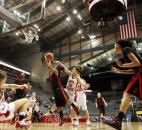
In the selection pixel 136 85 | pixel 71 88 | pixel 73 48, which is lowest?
pixel 136 85

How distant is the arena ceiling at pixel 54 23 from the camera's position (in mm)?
15326

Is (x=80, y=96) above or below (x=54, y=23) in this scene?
below

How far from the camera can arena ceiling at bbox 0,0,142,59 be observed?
15.3m

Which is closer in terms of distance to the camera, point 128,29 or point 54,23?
point 128,29

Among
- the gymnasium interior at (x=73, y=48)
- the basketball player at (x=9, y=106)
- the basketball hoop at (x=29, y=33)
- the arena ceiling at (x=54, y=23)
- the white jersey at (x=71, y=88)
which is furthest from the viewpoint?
the gymnasium interior at (x=73, y=48)

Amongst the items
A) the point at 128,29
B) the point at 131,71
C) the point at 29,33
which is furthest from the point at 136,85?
the point at 128,29

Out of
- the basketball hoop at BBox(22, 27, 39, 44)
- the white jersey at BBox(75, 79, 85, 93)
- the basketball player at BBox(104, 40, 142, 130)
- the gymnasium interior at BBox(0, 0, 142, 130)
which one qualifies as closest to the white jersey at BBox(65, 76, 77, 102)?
the white jersey at BBox(75, 79, 85, 93)

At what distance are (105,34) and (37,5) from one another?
26.6 ft

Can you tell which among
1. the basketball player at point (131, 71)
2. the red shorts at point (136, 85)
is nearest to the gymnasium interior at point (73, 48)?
the basketball player at point (131, 71)

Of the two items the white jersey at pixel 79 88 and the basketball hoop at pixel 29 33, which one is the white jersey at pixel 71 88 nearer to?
the white jersey at pixel 79 88

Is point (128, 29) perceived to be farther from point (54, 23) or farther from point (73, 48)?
point (73, 48)

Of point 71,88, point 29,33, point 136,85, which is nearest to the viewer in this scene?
point 136,85

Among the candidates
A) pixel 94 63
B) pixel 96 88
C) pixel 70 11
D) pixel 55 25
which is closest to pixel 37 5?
pixel 70 11

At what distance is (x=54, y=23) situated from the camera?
21.1m
